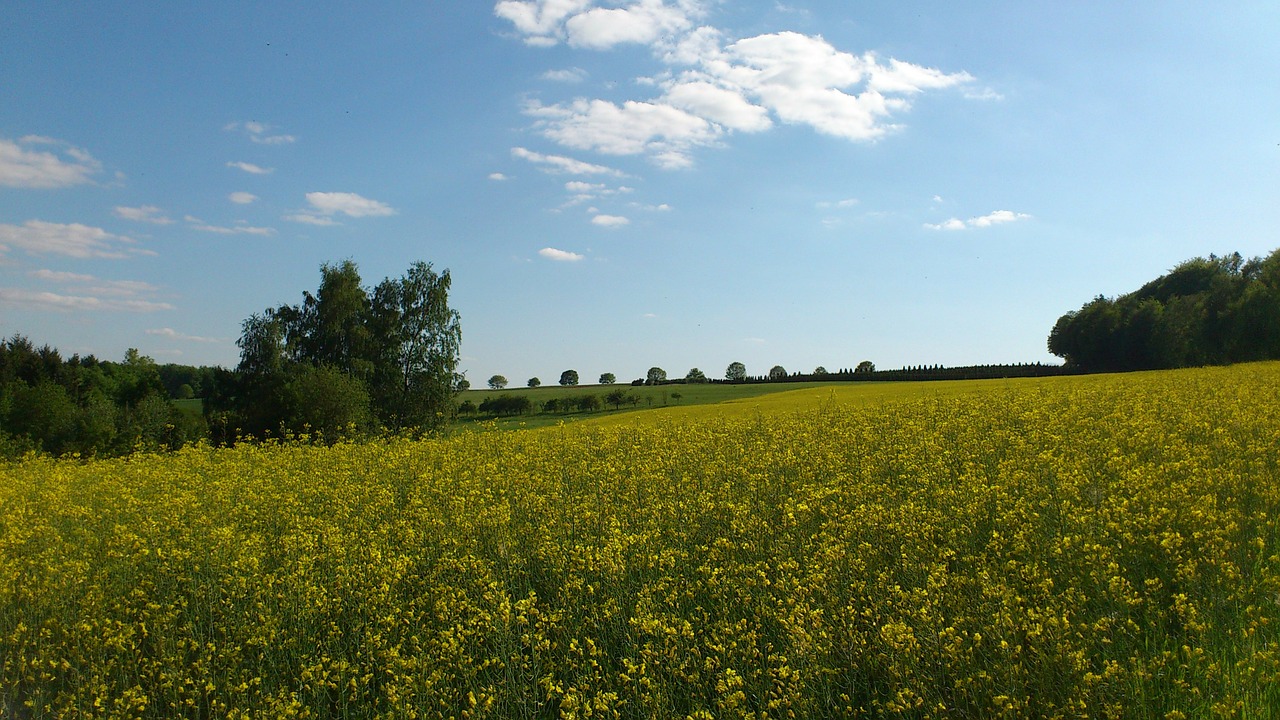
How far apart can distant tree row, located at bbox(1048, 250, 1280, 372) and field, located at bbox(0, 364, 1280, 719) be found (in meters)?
54.2

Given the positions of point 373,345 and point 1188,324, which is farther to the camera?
point 1188,324

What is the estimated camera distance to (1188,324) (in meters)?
54.1

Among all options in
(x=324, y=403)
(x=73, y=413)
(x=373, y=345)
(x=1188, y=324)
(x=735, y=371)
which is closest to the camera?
(x=324, y=403)

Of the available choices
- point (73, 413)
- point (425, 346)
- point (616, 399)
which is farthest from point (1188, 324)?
point (73, 413)

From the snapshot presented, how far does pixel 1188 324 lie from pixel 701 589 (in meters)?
63.7

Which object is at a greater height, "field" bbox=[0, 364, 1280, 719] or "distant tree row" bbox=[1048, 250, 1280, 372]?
"distant tree row" bbox=[1048, 250, 1280, 372]

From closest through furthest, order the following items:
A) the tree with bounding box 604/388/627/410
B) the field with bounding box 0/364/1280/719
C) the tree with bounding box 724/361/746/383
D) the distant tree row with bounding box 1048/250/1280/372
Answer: the field with bounding box 0/364/1280/719 → the distant tree row with bounding box 1048/250/1280/372 → the tree with bounding box 604/388/627/410 → the tree with bounding box 724/361/746/383

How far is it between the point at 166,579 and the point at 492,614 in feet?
12.6

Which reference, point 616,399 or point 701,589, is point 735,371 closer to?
point 616,399

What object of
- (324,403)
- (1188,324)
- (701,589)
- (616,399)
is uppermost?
(1188,324)

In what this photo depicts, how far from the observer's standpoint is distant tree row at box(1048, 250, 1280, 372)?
5084 cm

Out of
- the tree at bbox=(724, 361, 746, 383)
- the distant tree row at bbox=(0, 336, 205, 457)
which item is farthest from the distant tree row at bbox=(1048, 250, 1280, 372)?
the distant tree row at bbox=(0, 336, 205, 457)

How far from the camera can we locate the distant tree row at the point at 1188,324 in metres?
50.8

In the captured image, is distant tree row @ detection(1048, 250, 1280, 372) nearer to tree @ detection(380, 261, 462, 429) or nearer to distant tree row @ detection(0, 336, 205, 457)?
tree @ detection(380, 261, 462, 429)
